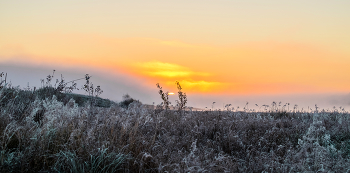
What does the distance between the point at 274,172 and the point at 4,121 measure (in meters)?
5.21

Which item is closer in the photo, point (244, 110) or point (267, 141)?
point (267, 141)

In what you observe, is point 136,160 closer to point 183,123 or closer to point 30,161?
point 30,161

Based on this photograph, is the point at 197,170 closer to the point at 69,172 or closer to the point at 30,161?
the point at 69,172

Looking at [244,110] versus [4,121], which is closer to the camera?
[4,121]

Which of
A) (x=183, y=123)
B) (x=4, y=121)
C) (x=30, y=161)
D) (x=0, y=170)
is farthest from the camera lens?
(x=183, y=123)

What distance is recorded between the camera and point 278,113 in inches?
435

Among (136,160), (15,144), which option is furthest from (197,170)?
(15,144)

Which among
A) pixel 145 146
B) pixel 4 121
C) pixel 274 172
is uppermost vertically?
pixel 4 121

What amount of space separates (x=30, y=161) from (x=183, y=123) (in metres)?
4.56

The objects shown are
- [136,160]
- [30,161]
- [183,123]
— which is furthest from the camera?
[183,123]

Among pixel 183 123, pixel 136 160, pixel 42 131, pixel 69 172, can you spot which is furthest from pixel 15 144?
pixel 183 123

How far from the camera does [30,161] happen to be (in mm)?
4031

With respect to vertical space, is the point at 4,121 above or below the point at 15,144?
above

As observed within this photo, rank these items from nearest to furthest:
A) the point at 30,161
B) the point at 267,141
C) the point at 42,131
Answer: the point at 30,161 → the point at 42,131 → the point at 267,141
